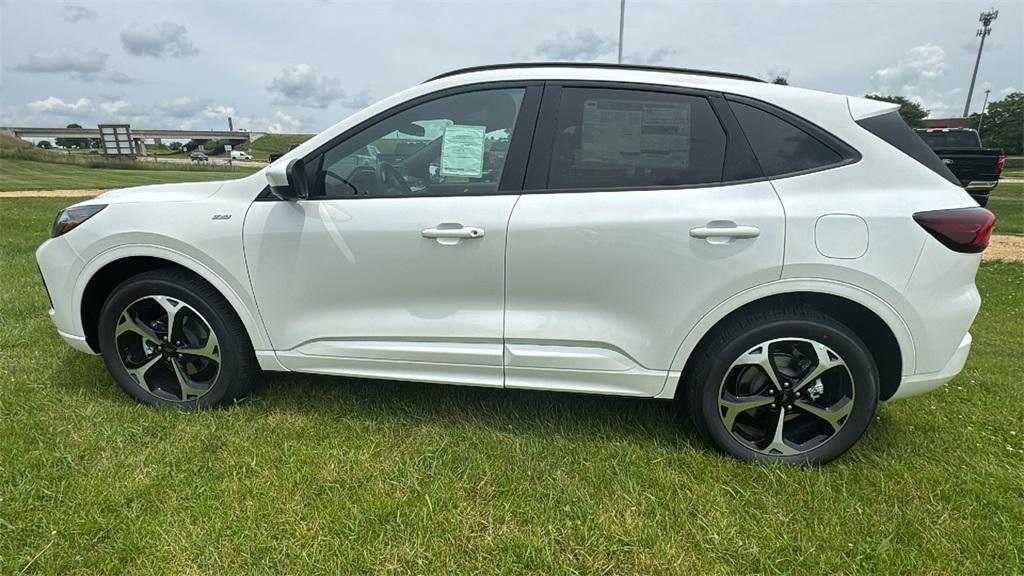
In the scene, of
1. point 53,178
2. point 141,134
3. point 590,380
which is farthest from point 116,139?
point 590,380

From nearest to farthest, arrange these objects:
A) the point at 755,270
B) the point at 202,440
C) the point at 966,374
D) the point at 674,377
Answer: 1. the point at 755,270
2. the point at 674,377
3. the point at 202,440
4. the point at 966,374

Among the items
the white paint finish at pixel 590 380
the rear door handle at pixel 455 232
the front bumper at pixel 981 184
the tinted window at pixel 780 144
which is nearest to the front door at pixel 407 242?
the rear door handle at pixel 455 232

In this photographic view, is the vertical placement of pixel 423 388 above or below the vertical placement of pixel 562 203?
below

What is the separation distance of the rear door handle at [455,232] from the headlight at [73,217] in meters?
1.81

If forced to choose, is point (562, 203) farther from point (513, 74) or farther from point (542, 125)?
point (513, 74)

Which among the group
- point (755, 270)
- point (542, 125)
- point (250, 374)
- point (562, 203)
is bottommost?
point (250, 374)

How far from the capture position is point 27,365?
3502 millimetres

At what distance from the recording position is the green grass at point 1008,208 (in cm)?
1112

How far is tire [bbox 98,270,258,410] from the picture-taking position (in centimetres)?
283

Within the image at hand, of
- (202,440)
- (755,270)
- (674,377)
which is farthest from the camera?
(202,440)

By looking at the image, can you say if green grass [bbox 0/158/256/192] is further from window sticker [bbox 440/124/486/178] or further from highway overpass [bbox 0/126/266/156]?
highway overpass [bbox 0/126/266/156]

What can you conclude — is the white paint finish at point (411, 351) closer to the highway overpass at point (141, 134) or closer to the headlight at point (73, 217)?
the headlight at point (73, 217)

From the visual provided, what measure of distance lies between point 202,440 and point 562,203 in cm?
203

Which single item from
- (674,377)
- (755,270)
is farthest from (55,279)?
(755,270)
